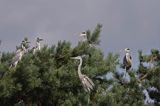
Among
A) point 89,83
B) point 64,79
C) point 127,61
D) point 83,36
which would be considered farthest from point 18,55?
point 83,36

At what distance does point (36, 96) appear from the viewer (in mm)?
22406

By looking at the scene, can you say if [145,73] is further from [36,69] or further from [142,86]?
[36,69]

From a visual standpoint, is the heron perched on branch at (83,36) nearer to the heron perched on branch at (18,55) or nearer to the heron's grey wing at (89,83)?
the heron perched on branch at (18,55)

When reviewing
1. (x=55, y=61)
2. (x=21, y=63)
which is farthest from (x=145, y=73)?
(x=21, y=63)

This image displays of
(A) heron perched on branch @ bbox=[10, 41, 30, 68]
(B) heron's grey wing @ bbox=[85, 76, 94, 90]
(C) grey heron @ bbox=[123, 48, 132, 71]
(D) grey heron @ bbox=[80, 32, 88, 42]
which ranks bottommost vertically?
(B) heron's grey wing @ bbox=[85, 76, 94, 90]

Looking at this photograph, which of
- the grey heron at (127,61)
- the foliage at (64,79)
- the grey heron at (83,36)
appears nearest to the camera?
the foliage at (64,79)

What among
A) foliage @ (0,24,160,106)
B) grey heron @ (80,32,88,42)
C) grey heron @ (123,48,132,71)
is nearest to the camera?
foliage @ (0,24,160,106)

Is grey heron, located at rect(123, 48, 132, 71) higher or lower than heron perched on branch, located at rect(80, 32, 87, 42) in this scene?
lower

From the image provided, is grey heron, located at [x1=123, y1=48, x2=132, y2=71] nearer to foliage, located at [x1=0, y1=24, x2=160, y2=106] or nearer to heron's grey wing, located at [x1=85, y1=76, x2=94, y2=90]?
foliage, located at [x1=0, y1=24, x2=160, y2=106]

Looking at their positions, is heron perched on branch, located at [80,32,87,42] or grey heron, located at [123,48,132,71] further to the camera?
heron perched on branch, located at [80,32,87,42]

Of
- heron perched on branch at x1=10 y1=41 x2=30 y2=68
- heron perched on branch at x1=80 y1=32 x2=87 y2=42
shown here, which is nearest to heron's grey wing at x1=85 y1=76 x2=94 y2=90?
heron perched on branch at x1=10 y1=41 x2=30 y2=68

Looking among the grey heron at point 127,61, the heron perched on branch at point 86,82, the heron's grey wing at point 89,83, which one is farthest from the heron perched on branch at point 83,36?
the heron's grey wing at point 89,83

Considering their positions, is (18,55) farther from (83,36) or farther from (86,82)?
(83,36)

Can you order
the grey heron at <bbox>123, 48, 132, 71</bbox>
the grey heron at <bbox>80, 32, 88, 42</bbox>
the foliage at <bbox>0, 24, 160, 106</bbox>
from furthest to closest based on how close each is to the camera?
the grey heron at <bbox>80, 32, 88, 42</bbox>
the grey heron at <bbox>123, 48, 132, 71</bbox>
the foliage at <bbox>0, 24, 160, 106</bbox>
